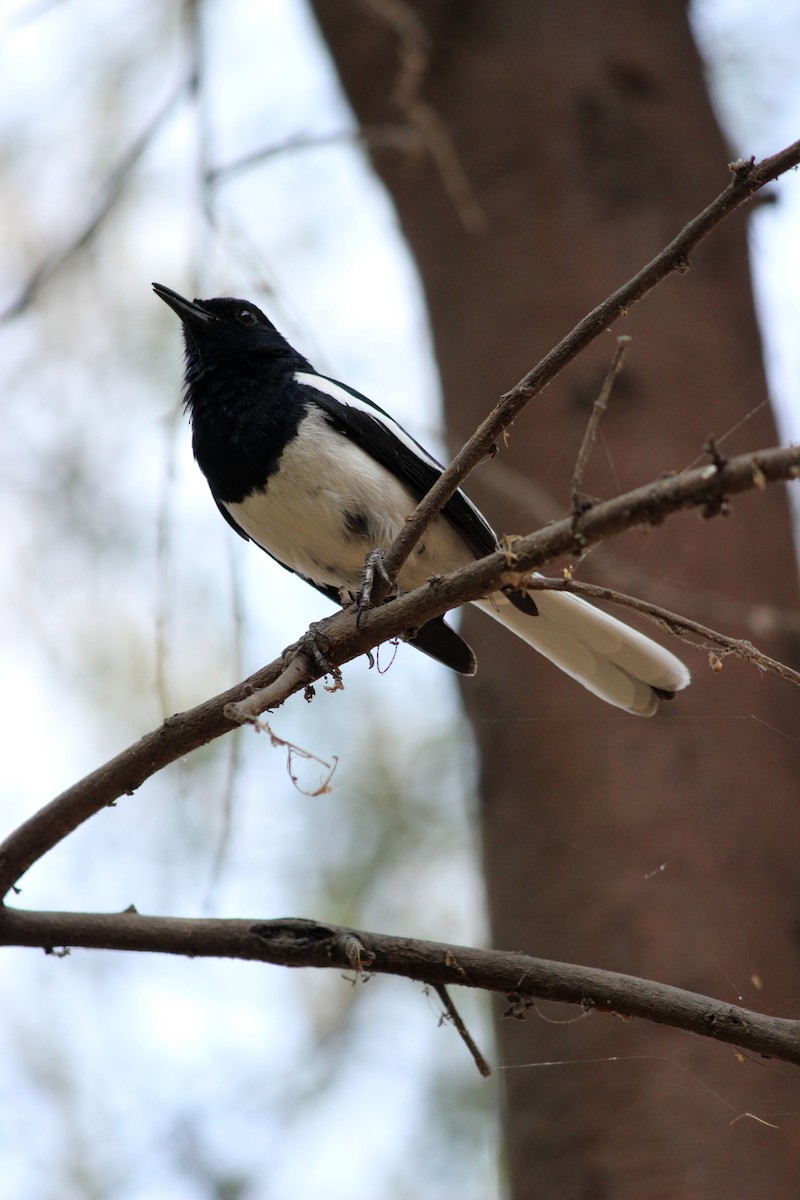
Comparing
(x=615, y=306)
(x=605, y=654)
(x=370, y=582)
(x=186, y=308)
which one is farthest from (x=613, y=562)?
(x=615, y=306)

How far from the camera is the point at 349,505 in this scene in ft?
9.66

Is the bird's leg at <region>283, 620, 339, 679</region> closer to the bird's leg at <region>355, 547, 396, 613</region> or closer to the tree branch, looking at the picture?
the bird's leg at <region>355, 547, 396, 613</region>

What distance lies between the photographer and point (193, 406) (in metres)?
3.22

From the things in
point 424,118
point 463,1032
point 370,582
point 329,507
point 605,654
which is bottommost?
point 463,1032

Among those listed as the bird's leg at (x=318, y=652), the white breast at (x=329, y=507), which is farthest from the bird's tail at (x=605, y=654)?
the bird's leg at (x=318, y=652)

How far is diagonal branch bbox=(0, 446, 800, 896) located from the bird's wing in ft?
3.37

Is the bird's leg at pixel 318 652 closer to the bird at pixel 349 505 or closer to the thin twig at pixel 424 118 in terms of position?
the bird at pixel 349 505

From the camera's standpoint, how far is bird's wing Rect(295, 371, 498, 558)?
3027 millimetres

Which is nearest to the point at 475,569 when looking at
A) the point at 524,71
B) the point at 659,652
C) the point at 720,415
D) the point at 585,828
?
the point at 659,652

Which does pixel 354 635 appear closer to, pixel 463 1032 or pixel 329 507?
pixel 463 1032

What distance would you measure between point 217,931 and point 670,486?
969 mm

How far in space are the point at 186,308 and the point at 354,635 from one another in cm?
179

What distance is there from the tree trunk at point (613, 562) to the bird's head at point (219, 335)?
28.1 inches

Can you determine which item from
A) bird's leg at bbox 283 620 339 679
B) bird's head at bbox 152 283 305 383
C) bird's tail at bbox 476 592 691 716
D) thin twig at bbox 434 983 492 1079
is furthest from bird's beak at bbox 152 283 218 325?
thin twig at bbox 434 983 492 1079
